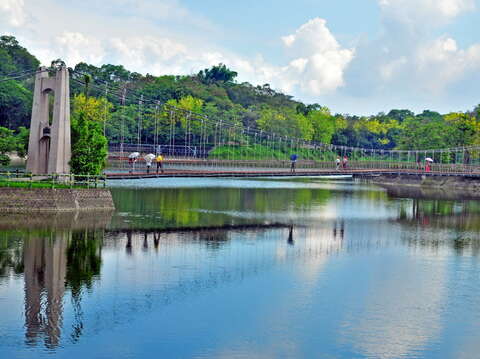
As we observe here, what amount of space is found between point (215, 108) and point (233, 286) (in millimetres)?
73767

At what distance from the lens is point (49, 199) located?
38.4 m

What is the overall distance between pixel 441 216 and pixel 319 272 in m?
23.3

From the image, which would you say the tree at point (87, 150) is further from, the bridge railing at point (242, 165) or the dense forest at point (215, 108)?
the dense forest at point (215, 108)

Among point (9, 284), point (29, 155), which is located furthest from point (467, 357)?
point (29, 155)

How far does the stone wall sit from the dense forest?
96.7ft

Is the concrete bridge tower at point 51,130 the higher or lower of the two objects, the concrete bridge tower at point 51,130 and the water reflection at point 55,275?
the higher

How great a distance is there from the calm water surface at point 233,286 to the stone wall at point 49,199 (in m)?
0.96

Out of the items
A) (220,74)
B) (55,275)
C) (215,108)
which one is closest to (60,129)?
(55,275)

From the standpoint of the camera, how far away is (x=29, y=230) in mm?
33469

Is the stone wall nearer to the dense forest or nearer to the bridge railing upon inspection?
the bridge railing

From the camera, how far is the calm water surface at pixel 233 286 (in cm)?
1958

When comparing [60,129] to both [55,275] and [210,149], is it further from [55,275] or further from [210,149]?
[210,149]

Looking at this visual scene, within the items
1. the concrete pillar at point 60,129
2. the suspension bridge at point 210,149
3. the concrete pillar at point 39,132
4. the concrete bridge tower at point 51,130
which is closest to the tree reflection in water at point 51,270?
the concrete pillar at point 60,129

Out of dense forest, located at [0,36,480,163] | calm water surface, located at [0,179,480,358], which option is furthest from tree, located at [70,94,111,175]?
dense forest, located at [0,36,480,163]
